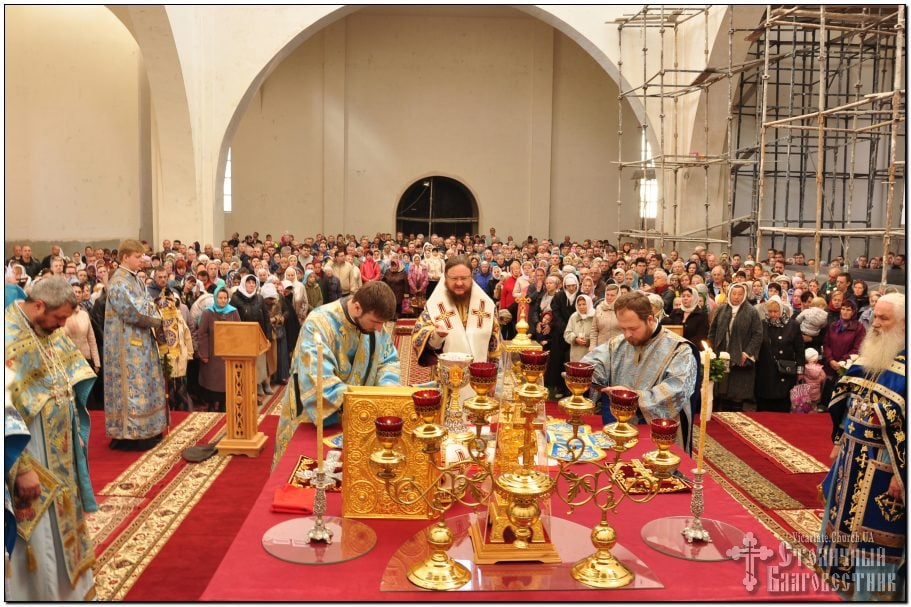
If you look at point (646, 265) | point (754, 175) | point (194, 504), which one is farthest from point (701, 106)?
point (194, 504)

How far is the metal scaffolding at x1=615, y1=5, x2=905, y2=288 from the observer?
1570 cm

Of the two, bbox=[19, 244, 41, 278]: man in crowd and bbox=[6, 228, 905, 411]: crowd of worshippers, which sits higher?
bbox=[19, 244, 41, 278]: man in crowd

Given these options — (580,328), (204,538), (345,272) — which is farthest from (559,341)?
(345,272)

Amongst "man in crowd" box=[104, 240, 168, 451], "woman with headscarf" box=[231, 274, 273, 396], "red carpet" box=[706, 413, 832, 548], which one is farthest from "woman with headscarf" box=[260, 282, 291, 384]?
"red carpet" box=[706, 413, 832, 548]

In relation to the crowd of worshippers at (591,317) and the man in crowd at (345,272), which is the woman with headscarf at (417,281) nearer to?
the man in crowd at (345,272)

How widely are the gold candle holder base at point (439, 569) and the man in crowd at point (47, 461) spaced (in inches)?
66.0

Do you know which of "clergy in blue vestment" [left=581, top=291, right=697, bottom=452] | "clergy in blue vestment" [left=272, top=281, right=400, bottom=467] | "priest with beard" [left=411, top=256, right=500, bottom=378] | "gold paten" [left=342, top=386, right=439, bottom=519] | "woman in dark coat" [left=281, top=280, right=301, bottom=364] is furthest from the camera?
"woman in dark coat" [left=281, top=280, right=301, bottom=364]

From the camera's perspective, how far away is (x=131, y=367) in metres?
6.34

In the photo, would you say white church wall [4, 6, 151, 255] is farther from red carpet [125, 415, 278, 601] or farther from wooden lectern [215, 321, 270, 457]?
red carpet [125, 415, 278, 601]

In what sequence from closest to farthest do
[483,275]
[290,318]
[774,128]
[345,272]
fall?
[290,318], [483,275], [345,272], [774,128]

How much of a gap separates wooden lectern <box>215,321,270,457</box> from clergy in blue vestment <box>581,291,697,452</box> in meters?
2.85

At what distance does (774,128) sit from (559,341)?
9655mm

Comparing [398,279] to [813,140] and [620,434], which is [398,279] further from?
[620,434]

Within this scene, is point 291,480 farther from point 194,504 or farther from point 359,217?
point 359,217
